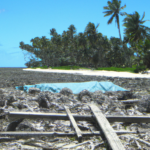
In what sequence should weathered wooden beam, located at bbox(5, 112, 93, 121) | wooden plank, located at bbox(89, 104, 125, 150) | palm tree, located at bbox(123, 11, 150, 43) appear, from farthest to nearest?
palm tree, located at bbox(123, 11, 150, 43)
weathered wooden beam, located at bbox(5, 112, 93, 121)
wooden plank, located at bbox(89, 104, 125, 150)

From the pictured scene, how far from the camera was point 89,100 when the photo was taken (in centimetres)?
473

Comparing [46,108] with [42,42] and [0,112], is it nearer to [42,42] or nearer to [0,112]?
[0,112]

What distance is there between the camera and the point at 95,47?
1844 inches

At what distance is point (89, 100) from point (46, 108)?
118 centimetres

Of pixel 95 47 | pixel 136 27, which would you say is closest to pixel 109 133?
pixel 136 27

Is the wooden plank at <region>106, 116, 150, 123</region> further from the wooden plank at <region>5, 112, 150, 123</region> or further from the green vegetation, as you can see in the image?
the green vegetation

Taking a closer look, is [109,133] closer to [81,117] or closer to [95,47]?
Answer: [81,117]

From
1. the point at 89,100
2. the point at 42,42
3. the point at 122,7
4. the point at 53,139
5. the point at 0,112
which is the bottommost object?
the point at 53,139

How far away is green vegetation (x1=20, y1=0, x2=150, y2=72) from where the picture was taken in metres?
35.1

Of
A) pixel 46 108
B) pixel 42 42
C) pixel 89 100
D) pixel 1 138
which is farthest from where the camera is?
pixel 42 42

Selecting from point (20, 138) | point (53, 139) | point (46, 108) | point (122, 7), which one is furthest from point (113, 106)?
point (122, 7)

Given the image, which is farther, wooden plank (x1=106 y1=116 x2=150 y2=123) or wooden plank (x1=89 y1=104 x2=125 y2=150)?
wooden plank (x1=106 y1=116 x2=150 y2=123)

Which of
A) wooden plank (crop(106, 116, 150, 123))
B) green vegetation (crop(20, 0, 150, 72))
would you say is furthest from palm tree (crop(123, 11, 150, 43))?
wooden plank (crop(106, 116, 150, 123))

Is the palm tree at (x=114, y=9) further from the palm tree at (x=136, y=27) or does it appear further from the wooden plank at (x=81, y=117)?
the wooden plank at (x=81, y=117)
